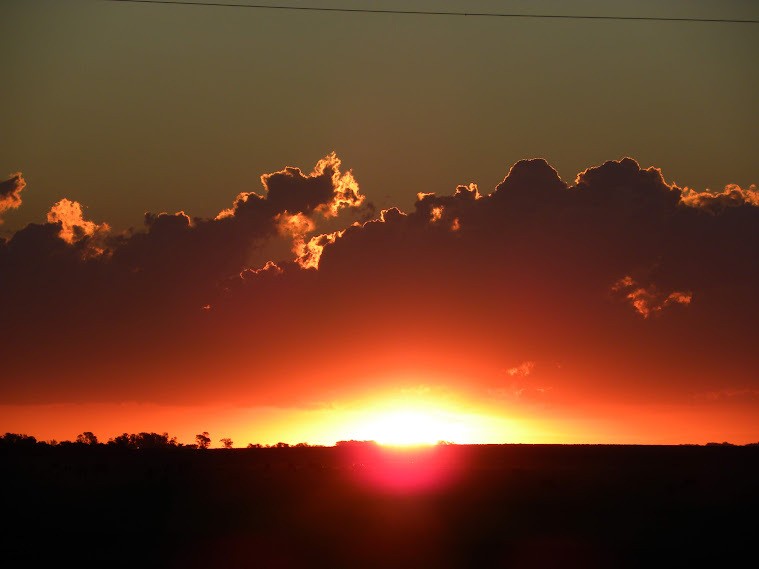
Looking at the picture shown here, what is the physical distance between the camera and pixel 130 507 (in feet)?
221

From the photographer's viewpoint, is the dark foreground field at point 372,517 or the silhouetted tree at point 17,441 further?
the silhouetted tree at point 17,441

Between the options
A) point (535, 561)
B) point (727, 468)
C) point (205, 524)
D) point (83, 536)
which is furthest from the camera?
point (727, 468)

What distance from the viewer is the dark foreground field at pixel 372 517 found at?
53.7 metres

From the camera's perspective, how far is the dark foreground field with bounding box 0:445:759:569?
53.7 meters

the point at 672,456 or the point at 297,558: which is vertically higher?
the point at 672,456

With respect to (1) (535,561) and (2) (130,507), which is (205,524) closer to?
(2) (130,507)

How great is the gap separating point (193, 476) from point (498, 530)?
30419mm

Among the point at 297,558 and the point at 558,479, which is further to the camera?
the point at 558,479

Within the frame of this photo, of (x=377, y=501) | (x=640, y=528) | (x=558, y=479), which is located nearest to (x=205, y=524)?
(x=377, y=501)

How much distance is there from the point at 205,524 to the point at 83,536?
22.4 feet

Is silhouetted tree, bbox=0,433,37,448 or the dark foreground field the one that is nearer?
the dark foreground field

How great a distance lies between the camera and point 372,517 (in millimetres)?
62656

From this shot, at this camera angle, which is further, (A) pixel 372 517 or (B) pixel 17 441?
(B) pixel 17 441

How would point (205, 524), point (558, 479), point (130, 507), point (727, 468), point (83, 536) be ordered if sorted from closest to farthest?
1. point (83, 536)
2. point (205, 524)
3. point (130, 507)
4. point (558, 479)
5. point (727, 468)
